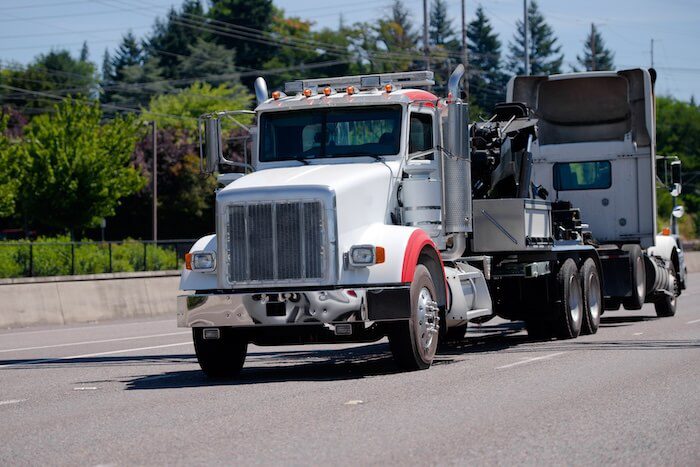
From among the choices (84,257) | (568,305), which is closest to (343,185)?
(568,305)

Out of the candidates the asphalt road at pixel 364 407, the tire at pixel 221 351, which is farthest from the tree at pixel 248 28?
the tire at pixel 221 351

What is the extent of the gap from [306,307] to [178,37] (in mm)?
118672

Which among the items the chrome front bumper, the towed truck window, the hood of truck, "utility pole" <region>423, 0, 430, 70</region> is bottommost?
the chrome front bumper

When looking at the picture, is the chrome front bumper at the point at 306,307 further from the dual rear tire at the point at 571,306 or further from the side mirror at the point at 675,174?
the side mirror at the point at 675,174

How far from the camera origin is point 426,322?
13180 millimetres

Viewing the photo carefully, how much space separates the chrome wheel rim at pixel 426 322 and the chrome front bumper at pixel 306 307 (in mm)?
637

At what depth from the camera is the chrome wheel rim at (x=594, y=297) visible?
62.1 ft

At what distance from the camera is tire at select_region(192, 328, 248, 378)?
43.6 ft

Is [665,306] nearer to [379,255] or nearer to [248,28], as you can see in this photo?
[379,255]

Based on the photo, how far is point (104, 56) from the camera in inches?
7175

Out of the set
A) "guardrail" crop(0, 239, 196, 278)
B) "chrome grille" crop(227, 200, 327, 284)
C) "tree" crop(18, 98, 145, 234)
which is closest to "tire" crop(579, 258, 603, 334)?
"chrome grille" crop(227, 200, 327, 284)

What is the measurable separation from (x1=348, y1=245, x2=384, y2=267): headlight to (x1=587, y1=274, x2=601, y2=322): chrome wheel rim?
282 inches

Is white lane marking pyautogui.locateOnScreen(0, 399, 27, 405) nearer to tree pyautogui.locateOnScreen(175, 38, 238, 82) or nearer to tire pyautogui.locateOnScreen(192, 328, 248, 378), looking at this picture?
tire pyautogui.locateOnScreen(192, 328, 248, 378)

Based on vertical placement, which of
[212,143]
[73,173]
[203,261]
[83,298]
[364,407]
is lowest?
[364,407]
